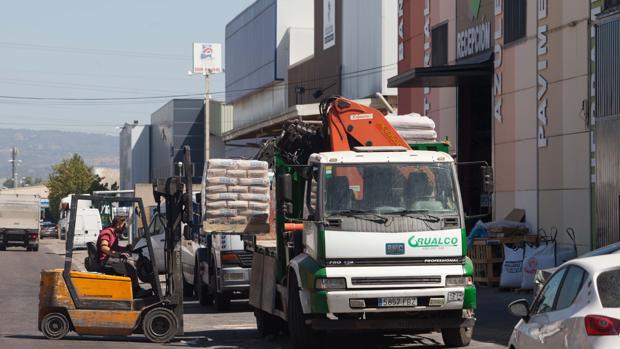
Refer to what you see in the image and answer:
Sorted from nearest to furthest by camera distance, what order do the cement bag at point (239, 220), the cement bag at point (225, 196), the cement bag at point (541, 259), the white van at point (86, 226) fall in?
the cement bag at point (239, 220)
the cement bag at point (225, 196)
the cement bag at point (541, 259)
the white van at point (86, 226)

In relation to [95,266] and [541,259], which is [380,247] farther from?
[541,259]

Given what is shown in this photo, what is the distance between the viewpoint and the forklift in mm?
17188

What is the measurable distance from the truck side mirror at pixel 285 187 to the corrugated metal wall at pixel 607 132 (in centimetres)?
914

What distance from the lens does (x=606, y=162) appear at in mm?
22844

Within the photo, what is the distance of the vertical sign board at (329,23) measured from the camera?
53250 mm

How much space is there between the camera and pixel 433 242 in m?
14.6

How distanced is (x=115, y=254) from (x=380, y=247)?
5.28 meters

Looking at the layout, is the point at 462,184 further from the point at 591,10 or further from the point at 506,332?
the point at 506,332

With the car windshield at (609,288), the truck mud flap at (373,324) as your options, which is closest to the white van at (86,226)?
the truck mud flap at (373,324)

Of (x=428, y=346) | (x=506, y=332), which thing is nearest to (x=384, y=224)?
(x=428, y=346)

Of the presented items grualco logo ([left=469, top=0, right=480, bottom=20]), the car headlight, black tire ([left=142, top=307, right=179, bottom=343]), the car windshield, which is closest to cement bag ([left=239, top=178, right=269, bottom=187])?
black tire ([left=142, top=307, right=179, bottom=343])

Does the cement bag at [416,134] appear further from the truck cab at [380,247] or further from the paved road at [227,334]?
the paved road at [227,334]

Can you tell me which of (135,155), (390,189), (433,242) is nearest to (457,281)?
(433,242)

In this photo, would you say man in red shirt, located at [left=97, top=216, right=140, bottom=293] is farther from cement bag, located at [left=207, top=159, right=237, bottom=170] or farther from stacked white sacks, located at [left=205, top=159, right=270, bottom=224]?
cement bag, located at [left=207, top=159, right=237, bottom=170]
